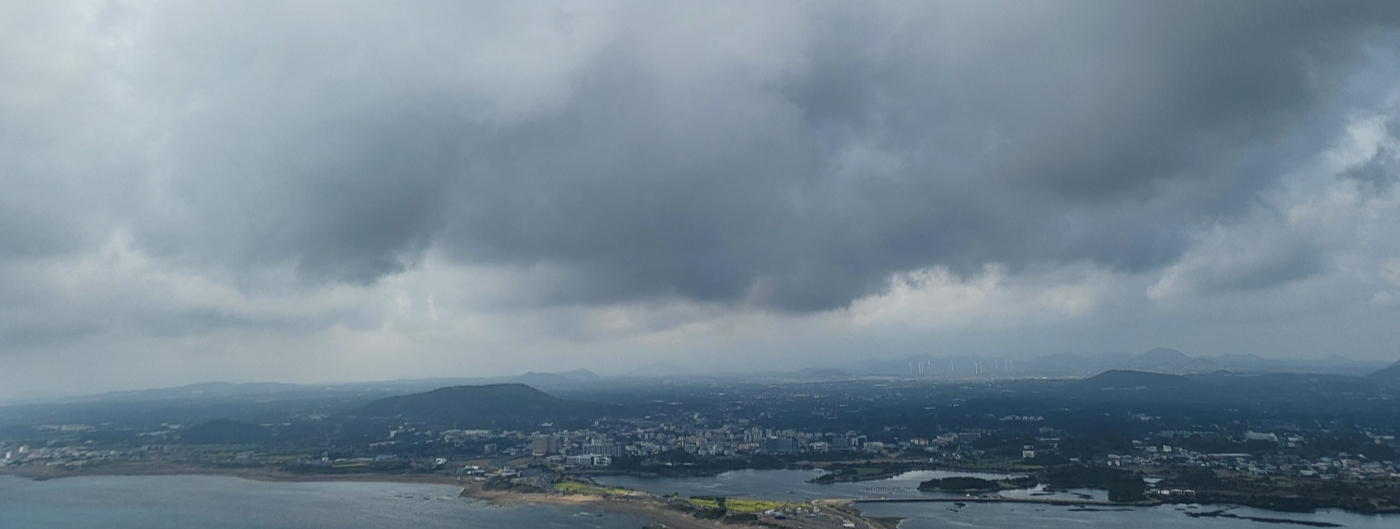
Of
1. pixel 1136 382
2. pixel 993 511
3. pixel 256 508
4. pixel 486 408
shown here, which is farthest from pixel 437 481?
pixel 1136 382

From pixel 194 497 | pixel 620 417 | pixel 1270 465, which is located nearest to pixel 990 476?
pixel 1270 465

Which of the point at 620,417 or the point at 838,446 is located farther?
the point at 620,417

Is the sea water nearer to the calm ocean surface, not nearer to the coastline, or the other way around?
the coastline

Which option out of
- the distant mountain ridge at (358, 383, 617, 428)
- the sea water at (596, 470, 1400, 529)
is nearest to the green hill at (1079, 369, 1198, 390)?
the distant mountain ridge at (358, 383, 617, 428)

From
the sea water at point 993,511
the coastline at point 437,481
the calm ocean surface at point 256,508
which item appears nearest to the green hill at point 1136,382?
the sea water at point 993,511

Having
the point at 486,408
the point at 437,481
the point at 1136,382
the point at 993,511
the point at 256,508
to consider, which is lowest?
the point at 993,511

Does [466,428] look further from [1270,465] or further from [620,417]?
[1270,465]

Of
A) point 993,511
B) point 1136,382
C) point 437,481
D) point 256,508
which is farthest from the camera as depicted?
point 1136,382

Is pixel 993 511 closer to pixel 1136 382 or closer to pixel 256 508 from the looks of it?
pixel 256 508
